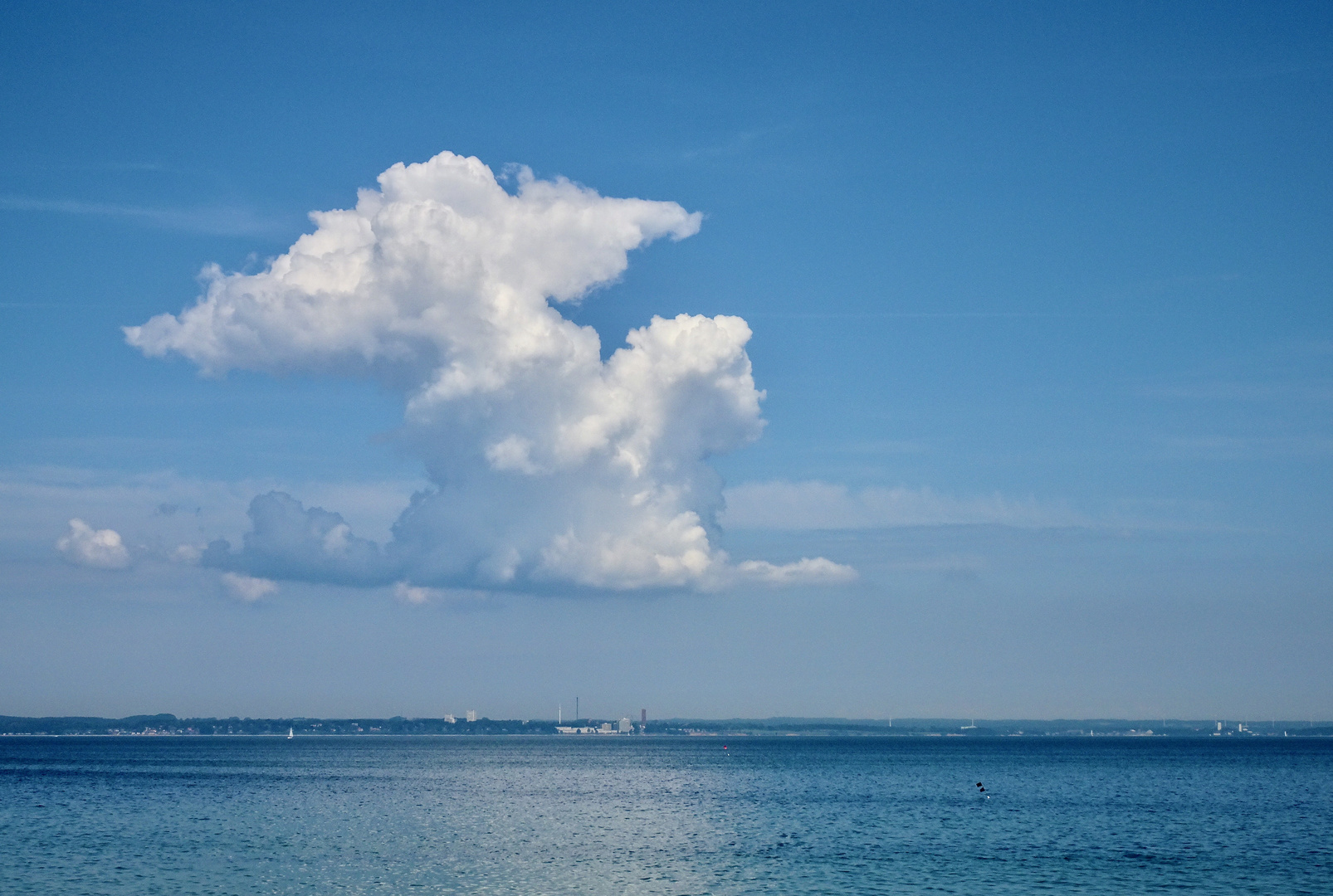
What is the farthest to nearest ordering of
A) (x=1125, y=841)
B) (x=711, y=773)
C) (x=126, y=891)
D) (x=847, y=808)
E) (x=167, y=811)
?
(x=711, y=773), (x=847, y=808), (x=167, y=811), (x=1125, y=841), (x=126, y=891)

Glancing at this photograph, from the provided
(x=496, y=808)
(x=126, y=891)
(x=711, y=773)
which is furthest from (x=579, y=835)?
(x=711, y=773)

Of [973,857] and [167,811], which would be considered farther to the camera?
[167,811]

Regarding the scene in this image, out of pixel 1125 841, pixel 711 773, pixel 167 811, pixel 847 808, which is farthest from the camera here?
pixel 711 773

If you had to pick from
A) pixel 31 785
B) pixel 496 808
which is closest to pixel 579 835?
pixel 496 808

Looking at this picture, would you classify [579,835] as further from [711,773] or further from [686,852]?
[711,773]

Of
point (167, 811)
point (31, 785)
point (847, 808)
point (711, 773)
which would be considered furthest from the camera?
point (711, 773)

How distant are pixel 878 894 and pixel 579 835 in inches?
1162

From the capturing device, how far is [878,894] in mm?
57750

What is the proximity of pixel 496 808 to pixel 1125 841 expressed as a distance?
51.0m

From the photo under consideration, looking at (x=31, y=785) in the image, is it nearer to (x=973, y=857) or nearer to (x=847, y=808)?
(x=847, y=808)

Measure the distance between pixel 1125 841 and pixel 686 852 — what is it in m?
28.9

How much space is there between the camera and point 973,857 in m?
71.4

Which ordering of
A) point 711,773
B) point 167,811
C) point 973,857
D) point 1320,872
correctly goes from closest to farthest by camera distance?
point 1320,872 < point 973,857 < point 167,811 < point 711,773

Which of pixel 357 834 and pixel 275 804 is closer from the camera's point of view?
pixel 357 834
